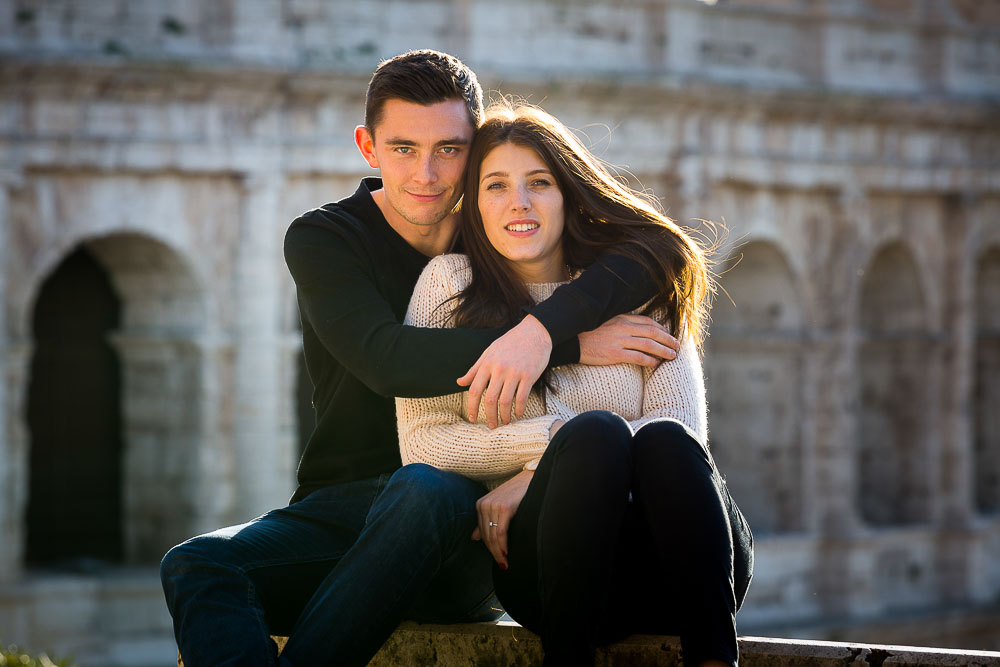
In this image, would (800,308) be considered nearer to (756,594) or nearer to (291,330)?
(756,594)

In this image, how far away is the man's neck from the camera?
4.62 meters

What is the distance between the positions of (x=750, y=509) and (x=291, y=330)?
5.76 meters

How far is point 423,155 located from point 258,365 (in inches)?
370

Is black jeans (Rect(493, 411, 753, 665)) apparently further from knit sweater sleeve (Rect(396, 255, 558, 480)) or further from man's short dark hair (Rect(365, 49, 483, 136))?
man's short dark hair (Rect(365, 49, 483, 136))

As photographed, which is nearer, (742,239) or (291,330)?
(291,330)

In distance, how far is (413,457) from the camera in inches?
162

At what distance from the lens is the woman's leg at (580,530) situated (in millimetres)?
3477

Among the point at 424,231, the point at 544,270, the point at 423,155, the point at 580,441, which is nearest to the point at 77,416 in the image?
the point at 424,231

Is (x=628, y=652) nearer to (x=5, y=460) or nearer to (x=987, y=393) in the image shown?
(x=5, y=460)

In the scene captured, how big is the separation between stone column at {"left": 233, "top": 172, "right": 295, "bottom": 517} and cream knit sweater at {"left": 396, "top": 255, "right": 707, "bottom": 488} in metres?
9.51

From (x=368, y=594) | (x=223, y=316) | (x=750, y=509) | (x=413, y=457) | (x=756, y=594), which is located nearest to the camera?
(x=368, y=594)

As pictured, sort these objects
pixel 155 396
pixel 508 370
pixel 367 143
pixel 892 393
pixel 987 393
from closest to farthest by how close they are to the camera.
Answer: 1. pixel 508 370
2. pixel 367 143
3. pixel 155 396
4. pixel 892 393
5. pixel 987 393

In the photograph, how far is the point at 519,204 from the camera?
4.28m

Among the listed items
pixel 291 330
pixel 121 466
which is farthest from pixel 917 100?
pixel 121 466
